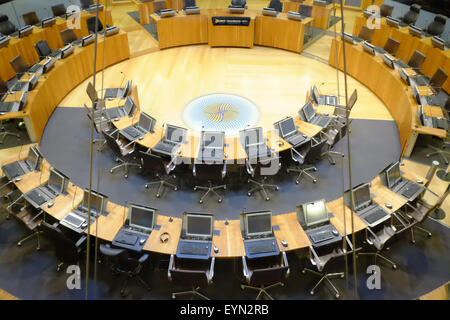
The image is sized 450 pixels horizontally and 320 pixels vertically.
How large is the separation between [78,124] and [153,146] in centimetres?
287

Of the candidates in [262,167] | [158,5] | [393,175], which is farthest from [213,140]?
[158,5]

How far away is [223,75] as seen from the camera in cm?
1165

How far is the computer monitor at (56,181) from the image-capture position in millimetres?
6711

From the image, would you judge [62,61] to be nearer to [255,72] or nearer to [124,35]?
[124,35]

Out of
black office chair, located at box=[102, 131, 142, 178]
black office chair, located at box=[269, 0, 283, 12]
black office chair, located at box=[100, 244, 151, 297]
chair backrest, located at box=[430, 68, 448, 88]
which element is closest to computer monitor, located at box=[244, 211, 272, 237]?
black office chair, located at box=[100, 244, 151, 297]

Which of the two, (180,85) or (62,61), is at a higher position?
(62,61)

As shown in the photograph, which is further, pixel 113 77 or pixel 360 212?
pixel 113 77

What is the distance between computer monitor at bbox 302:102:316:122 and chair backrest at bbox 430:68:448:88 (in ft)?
11.1

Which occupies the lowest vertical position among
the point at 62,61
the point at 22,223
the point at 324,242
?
the point at 22,223

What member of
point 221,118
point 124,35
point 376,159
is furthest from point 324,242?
point 124,35

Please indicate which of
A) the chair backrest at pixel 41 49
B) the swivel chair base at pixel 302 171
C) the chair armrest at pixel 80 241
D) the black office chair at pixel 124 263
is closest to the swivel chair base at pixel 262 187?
the swivel chair base at pixel 302 171

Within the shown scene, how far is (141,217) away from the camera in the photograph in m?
6.11

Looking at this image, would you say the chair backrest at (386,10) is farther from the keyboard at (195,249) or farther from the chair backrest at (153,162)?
the keyboard at (195,249)

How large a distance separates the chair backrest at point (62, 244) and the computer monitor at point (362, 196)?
179 inches
